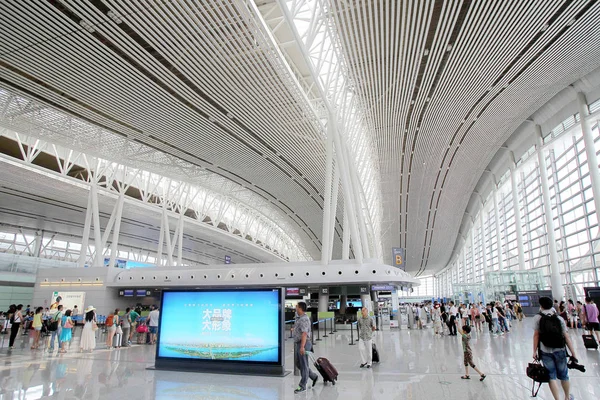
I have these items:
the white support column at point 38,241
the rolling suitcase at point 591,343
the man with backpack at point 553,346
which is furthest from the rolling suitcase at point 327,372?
the white support column at point 38,241

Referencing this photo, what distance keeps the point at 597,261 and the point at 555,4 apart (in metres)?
15.8

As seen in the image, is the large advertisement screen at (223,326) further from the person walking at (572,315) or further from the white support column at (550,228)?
the white support column at (550,228)

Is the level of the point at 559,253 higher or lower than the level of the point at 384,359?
higher

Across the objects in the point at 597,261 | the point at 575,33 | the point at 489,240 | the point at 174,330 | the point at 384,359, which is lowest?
the point at 384,359

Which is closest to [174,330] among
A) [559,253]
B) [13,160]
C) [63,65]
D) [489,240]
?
[63,65]

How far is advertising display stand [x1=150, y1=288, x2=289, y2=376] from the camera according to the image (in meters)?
7.55

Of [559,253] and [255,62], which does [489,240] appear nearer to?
[559,253]

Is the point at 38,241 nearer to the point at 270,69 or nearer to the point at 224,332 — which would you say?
the point at 270,69

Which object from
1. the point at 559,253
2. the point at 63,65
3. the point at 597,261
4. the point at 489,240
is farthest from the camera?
the point at 489,240

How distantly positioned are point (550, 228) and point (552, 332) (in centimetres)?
2399

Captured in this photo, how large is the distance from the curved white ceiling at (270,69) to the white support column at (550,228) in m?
4.65

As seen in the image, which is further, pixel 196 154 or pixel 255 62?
pixel 196 154

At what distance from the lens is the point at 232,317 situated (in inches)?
308

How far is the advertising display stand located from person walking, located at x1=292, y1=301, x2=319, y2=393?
91cm
